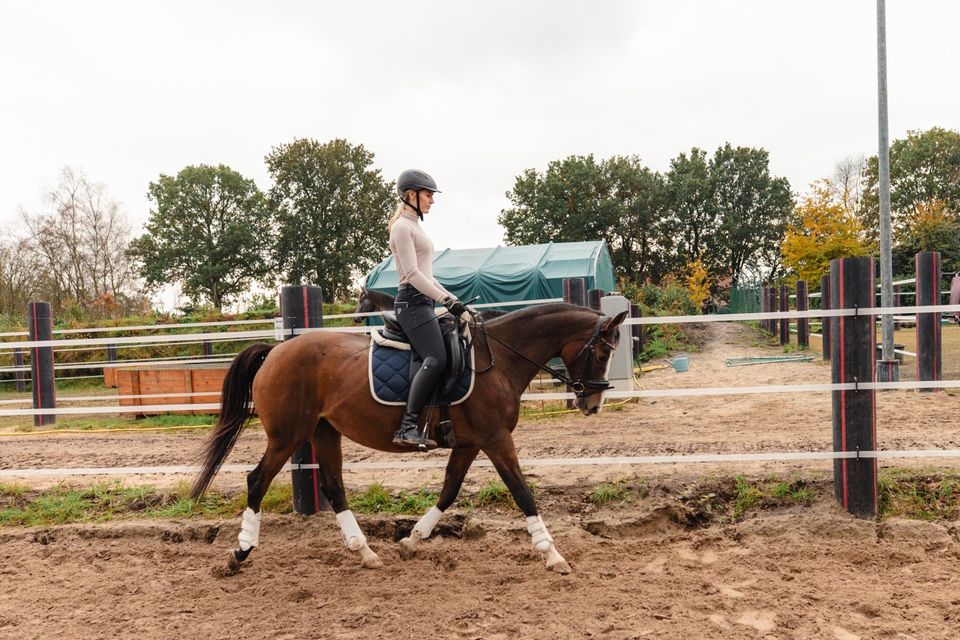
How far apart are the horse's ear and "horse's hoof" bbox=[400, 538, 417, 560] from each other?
1.90m

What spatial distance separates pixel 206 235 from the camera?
38.0 metres

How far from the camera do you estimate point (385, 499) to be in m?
4.95

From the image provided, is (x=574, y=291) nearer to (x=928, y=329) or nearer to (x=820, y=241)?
(x=928, y=329)

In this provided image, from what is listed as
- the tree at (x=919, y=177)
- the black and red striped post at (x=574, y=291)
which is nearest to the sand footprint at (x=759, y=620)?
the black and red striped post at (x=574, y=291)

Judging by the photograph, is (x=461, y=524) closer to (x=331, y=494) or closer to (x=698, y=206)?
(x=331, y=494)

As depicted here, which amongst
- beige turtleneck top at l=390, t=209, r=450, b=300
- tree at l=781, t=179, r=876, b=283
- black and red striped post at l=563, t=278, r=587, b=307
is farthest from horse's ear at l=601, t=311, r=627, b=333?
tree at l=781, t=179, r=876, b=283

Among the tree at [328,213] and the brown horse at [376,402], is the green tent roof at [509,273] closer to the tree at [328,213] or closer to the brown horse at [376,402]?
the brown horse at [376,402]

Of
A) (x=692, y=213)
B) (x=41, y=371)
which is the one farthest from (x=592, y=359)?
(x=692, y=213)

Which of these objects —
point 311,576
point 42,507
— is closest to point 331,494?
point 311,576

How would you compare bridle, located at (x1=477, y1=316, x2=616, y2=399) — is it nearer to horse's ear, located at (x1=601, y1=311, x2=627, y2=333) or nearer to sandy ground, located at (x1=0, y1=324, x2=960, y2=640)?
horse's ear, located at (x1=601, y1=311, x2=627, y2=333)

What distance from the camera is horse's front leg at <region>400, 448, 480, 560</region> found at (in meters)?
4.12

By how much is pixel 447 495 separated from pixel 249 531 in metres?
1.30

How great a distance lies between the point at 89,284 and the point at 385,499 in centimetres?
3070

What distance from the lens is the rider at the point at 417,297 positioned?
3766mm
